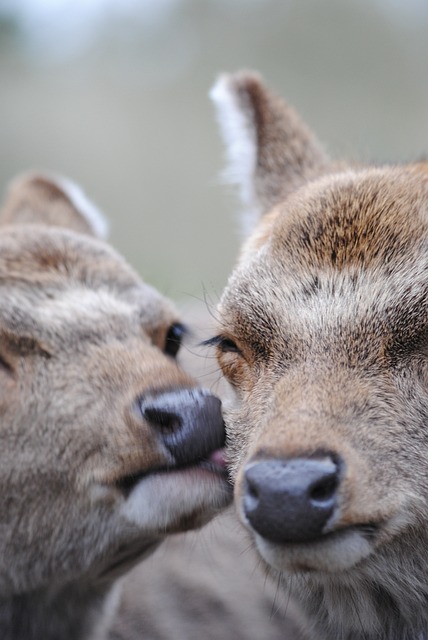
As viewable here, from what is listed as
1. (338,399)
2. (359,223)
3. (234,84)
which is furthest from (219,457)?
(234,84)

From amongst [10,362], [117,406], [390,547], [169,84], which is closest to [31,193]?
[10,362]

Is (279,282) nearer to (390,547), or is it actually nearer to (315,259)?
(315,259)

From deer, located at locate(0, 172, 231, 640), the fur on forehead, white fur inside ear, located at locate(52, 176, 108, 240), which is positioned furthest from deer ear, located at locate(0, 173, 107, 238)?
the fur on forehead

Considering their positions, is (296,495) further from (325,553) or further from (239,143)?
(239,143)

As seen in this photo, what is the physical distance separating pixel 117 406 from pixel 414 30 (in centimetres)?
2402

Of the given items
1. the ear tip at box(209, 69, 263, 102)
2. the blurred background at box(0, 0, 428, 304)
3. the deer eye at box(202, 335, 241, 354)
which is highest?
the blurred background at box(0, 0, 428, 304)

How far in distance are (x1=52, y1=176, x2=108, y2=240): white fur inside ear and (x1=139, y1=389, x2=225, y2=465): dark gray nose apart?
240 centimetres

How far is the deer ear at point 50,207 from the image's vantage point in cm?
595

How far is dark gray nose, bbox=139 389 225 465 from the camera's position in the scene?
12.5 feet

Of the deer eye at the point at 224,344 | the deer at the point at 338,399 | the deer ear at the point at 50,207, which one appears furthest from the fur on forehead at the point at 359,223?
the deer ear at the point at 50,207

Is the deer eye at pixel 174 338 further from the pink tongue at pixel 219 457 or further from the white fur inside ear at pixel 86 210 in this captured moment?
the white fur inside ear at pixel 86 210

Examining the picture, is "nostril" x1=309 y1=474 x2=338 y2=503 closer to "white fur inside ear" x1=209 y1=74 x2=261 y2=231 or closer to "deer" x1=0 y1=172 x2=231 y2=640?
"deer" x1=0 y1=172 x2=231 y2=640

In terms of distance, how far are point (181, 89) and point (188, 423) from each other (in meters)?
21.7

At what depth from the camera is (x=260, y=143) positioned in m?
5.24
